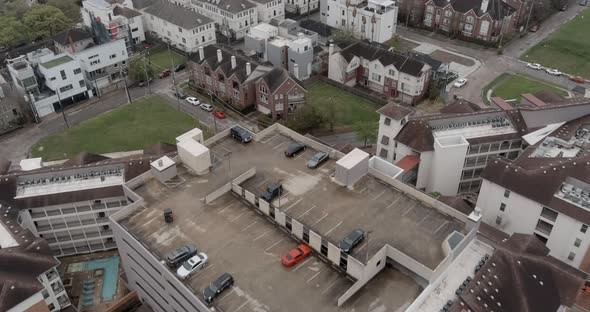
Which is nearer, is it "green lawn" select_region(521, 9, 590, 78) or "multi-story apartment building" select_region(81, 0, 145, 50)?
"green lawn" select_region(521, 9, 590, 78)

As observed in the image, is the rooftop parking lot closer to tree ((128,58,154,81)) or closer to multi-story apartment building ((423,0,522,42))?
tree ((128,58,154,81))

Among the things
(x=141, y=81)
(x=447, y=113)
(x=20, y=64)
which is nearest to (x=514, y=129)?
(x=447, y=113)

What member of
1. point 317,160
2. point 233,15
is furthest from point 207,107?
point 317,160

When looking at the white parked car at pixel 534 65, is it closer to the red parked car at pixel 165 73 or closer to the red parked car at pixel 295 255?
the red parked car at pixel 165 73

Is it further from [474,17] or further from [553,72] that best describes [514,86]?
[474,17]

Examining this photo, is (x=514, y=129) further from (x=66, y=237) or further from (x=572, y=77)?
(x=66, y=237)

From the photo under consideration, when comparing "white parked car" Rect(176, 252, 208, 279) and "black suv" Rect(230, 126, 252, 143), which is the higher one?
"black suv" Rect(230, 126, 252, 143)

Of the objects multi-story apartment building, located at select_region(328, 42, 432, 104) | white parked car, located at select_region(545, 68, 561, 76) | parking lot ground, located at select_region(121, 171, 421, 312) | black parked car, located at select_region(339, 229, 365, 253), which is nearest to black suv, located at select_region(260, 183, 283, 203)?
parking lot ground, located at select_region(121, 171, 421, 312)
